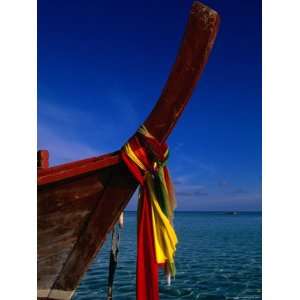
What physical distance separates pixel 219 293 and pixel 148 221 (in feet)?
26.1

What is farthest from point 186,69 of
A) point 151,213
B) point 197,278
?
point 197,278

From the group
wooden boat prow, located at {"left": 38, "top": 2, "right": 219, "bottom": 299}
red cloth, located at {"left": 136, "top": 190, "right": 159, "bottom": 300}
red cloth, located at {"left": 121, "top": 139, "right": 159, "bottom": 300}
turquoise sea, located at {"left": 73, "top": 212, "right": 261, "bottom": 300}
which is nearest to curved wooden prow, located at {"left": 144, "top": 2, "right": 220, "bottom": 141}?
wooden boat prow, located at {"left": 38, "top": 2, "right": 219, "bottom": 299}

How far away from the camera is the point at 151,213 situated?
88.8 inches

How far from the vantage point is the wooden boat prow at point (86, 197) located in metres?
2.12

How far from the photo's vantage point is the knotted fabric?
2.17 m

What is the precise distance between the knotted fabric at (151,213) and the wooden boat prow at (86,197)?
0.21ft

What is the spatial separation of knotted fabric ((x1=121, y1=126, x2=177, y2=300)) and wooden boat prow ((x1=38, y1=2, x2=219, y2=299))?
2.5 inches

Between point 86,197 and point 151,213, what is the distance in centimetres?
36

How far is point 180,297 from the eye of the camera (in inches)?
348
